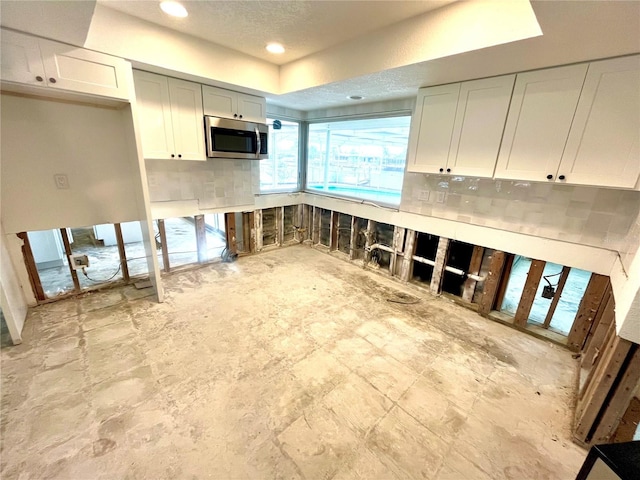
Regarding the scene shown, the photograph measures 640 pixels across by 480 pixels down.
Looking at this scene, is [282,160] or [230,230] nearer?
[230,230]

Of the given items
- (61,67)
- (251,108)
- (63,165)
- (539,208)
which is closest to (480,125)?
(539,208)

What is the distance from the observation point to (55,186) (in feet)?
8.46

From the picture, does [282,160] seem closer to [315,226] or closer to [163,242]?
[315,226]

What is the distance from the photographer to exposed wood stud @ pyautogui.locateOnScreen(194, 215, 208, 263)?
3643mm

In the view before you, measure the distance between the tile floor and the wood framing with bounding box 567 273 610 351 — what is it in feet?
0.50

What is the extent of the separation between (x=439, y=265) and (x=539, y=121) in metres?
1.73

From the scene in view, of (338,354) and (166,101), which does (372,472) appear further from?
(166,101)

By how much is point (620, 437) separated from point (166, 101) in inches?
179

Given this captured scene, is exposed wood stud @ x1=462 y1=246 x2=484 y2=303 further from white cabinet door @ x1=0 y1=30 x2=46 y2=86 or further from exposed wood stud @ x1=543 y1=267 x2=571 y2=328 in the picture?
white cabinet door @ x1=0 y1=30 x2=46 y2=86

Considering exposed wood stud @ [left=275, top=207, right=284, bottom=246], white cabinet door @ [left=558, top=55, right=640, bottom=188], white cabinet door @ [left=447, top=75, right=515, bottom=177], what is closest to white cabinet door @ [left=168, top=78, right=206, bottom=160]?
exposed wood stud @ [left=275, top=207, right=284, bottom=246]

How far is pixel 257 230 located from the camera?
4.33 m

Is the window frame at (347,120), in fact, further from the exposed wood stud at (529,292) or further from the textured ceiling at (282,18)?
the exposed wood stud at (529,292)

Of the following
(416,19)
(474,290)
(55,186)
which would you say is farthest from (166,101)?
(474,290)

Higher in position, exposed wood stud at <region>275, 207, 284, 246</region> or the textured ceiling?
the textured ceiling
